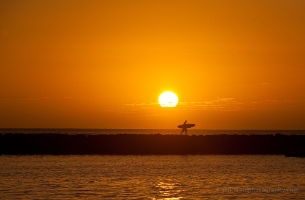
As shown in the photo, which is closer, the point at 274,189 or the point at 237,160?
the point at 274,189

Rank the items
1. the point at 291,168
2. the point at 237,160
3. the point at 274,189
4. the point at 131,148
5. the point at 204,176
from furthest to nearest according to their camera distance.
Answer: the point at 131,148
the point at 237,160
the point at 291,168
the point at 204,176
the point at 274,189

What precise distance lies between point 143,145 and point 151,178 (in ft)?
106

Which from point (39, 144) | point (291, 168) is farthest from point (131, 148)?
point (291, 168)

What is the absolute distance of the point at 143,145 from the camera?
76062 millimetres

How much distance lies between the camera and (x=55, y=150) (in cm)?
7144

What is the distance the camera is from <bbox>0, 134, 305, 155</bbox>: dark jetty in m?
71.6

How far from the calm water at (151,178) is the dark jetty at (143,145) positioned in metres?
8.48

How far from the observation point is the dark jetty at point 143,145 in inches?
2820

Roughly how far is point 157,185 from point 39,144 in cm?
3717

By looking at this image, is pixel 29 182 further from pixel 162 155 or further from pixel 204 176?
pixel 162 155

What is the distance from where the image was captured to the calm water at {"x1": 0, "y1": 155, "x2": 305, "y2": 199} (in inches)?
1361

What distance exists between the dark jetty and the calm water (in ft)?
27.8

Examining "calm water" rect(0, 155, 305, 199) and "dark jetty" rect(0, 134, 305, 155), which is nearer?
"calm water" rect(0, 155, 305, 199)

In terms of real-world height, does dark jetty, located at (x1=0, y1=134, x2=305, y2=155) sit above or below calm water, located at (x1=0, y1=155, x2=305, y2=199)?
above
